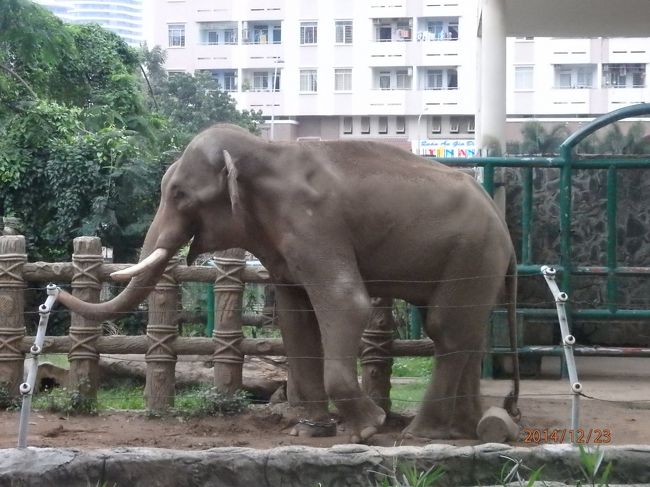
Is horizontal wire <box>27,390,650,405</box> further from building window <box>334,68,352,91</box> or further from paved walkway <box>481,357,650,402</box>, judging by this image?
building window <box>334,68,352,91</box>

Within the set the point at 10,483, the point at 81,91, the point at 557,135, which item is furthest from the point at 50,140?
the point at 10,483

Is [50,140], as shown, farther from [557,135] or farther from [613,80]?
[613,80]

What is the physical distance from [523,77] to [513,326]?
1534 inches

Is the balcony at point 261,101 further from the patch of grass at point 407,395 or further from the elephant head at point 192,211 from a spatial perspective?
the elephant head at point 192,211

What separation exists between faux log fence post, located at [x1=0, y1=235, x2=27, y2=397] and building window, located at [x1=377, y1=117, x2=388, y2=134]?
1497 inches

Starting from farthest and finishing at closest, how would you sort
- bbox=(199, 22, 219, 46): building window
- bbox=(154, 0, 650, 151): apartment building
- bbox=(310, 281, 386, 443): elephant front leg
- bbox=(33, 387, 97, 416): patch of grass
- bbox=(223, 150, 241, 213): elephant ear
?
1. bbox=(199, 22, 219, 46): building window
2. bbox=(154, 0, 650, 151): apartment building
3. bbox=(33, 387, 97, 416): patch of grass
4. bbox=(223, 150, 241, 213): elephant ear
5. bbox=(310, 281, 386, 443): elephant front leg

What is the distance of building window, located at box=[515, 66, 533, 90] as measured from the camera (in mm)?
44641

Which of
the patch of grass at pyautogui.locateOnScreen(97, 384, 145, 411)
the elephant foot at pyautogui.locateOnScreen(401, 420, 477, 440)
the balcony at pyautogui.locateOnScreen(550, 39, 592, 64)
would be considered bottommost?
the patch of grass at pyautogui.locateOnScreen(97, 384, 145, 411)

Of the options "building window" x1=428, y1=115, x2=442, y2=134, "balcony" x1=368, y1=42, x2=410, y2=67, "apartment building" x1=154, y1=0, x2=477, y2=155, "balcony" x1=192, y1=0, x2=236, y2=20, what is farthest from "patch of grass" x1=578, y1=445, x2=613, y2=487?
"balcony" x1=192, y1=0, x2=236, y2=20

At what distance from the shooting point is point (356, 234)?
6762mm

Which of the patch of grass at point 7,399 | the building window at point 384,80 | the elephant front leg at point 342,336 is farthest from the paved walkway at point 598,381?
the building window at point 384,80

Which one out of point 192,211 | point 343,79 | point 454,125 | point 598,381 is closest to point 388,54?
point 343,79

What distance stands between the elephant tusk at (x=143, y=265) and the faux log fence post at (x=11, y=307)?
1.88 m

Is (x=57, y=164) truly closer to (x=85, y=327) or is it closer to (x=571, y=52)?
(x=85, y=327)
